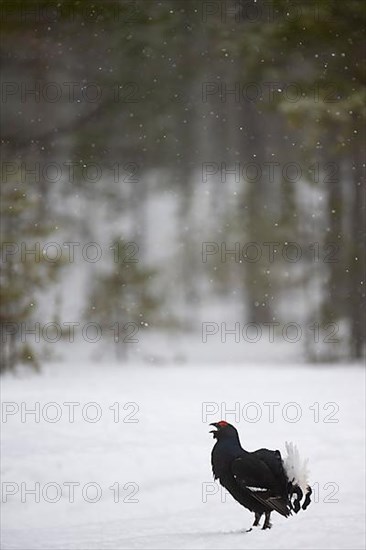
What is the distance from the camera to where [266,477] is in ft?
12.0

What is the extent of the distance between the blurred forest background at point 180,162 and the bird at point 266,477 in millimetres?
2953

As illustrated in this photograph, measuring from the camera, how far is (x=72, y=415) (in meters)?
5.04

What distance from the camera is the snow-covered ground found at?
412 cm

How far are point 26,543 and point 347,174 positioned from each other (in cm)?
541

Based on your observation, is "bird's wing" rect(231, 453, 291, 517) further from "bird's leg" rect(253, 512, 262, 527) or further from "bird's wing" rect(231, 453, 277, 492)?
"bird's leg" rect(253, 512, 262, 527)

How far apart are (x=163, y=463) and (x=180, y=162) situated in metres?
6.99

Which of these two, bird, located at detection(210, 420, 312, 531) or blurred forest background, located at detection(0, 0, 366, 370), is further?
blurred forest background, located at detection(0, 0, 366, 370)

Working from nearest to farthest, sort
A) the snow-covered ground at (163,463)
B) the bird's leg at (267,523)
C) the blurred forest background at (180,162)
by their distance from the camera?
the bird's leg at (267,523), the snow-covered ground at (163,463), the blurred forest background at (180,162)

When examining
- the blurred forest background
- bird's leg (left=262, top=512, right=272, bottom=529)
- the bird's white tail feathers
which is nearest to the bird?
the bird's white tail feathers

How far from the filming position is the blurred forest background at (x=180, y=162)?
7469mm

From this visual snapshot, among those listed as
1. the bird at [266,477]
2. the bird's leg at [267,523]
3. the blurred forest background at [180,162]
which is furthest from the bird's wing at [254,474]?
the blurred forest background at [180,162]

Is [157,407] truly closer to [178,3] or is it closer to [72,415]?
[72,415]

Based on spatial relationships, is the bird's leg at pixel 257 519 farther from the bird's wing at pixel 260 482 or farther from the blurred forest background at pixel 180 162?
the blurred forest background at pixel 180 162

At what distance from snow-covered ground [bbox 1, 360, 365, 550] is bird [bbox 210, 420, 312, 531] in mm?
315
